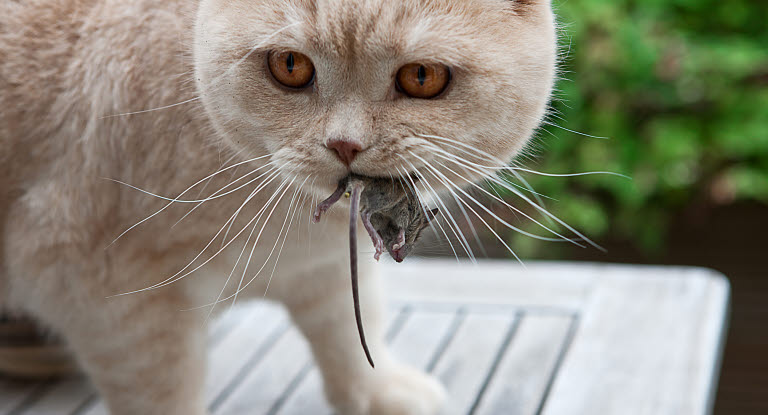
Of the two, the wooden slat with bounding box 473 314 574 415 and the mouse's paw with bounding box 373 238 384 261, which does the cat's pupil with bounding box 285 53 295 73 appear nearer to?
the mouse's paw with bounding box 373 238 384 261

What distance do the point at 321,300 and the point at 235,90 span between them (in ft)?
1.46

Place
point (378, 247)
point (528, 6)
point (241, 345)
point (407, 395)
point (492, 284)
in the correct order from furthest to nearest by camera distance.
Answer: point (492, 284)
point (241, 345)
point (407, 395)
point (528, 6)
point (378, 247)

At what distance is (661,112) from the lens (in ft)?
7.33

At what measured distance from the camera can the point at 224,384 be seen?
1333 millimetres

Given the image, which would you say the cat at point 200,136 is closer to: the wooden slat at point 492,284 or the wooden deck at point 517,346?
the wooden deck at point 517,346

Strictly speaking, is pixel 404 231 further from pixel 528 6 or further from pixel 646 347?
pixel 646 347

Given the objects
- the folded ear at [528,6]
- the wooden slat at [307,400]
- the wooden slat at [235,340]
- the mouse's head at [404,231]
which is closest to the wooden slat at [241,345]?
the wooden slat at [235,340]

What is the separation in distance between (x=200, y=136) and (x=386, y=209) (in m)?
0.26

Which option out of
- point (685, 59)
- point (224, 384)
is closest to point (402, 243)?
point (224, 384)

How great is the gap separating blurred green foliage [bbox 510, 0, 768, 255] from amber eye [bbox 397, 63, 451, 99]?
1317 mm

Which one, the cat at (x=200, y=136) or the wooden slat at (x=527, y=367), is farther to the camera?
the wooden slat at (x=527, y=367)

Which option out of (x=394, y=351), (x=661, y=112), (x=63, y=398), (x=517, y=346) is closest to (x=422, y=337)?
(x=394, y=351)

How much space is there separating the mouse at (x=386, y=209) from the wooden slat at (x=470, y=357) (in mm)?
524

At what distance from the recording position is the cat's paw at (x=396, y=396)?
1.23 m
